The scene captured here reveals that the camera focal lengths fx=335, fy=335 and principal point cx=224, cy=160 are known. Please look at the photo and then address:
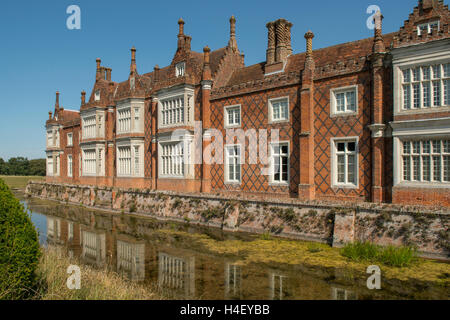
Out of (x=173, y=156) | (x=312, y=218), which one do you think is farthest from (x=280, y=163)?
(x=173, y=156)

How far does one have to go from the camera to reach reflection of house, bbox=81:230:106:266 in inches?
475

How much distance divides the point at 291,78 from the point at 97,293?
1462 centimetres

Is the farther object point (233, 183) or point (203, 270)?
point (233, 183)

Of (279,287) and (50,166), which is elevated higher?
(50,166)

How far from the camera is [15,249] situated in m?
6.00

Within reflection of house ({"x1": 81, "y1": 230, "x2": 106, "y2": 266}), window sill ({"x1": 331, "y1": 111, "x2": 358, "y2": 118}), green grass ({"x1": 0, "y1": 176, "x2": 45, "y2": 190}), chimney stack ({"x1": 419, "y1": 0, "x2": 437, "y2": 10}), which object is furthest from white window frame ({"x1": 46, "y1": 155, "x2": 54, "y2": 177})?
chimney stack ({"x1": 419, "y1": 0, "x2": 437, "y2": 10})

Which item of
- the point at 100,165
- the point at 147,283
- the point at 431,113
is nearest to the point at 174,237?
the point at 147,283

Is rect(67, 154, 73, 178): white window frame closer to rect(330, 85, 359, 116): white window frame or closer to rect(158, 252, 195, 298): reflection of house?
rect(158, 252, 195, 298): reflection of house

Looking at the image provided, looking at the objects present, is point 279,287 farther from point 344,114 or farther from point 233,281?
point 344,114

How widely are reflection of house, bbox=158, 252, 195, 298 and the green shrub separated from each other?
11.3 feet

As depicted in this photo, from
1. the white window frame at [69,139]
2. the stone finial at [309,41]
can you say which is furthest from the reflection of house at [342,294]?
the white window frame at [69,139]

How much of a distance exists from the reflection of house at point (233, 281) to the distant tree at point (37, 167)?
85.4 meters

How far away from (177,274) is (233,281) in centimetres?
183

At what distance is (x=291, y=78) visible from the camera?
59.1 ft
